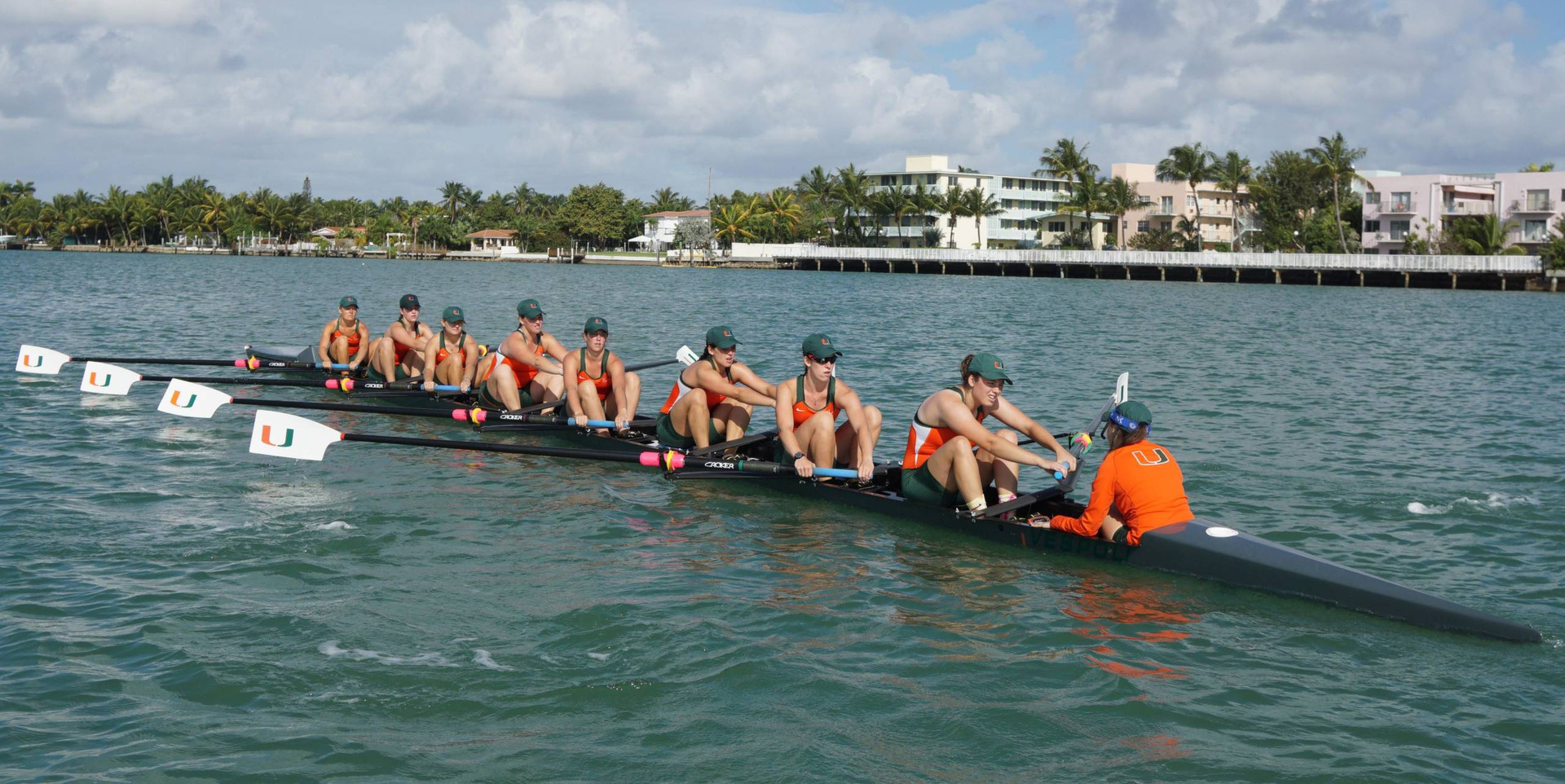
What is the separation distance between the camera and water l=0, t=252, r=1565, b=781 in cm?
650

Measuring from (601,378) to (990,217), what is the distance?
11484 cm

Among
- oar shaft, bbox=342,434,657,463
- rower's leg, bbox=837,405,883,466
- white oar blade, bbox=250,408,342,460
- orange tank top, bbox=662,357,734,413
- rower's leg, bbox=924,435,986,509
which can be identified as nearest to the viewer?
rower's leg, bbox=924,435,986,509

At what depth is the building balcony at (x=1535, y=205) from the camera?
8650 cm

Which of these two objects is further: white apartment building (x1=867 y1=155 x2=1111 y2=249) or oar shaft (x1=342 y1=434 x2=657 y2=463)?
white apartment building (x1=867 y1=155 x2=1111 y2=249)

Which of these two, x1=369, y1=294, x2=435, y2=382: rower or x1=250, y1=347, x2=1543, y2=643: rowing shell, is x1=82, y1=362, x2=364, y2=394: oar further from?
x1=250, y1=347, x2=1543, y2=643: rowing shell

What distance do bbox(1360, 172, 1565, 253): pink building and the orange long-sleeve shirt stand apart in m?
91.8

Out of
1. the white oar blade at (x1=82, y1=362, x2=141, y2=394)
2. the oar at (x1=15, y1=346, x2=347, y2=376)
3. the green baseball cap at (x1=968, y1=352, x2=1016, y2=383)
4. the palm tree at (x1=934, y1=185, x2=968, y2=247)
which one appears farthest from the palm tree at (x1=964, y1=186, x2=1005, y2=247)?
the green baseball cap at (x1=968, y1=352, x2=1016, y2=383)

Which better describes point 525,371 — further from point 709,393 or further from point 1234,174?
point 1234,174

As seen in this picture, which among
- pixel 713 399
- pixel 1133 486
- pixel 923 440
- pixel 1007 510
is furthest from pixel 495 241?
pixel 1133 486

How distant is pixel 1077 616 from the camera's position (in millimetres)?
8719

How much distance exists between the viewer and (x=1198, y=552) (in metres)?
9.09

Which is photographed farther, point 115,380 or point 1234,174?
point 1234,174

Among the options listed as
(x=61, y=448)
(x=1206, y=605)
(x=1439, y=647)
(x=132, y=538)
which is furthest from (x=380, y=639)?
(x=61, y=448)

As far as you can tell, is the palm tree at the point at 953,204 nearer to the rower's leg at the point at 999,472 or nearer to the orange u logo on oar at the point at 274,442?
the orange u logo on oar at the point at 274,442
